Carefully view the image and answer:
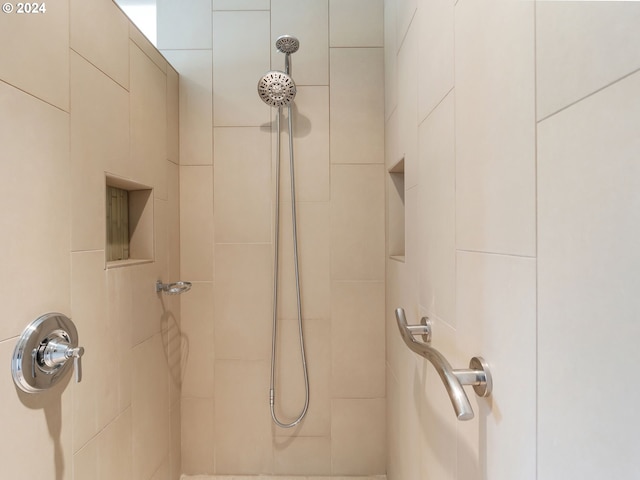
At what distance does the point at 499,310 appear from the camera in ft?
1.80

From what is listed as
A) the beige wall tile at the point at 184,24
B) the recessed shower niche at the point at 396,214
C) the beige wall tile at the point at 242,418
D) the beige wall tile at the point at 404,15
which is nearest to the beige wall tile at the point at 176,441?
the beige wall tile at the point at 242,418

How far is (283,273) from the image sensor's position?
5.26 ft

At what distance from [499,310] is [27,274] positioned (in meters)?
0.96

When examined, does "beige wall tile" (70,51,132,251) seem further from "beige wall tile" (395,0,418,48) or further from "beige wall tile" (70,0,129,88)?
"beige wall tile" (395,0,418,48)

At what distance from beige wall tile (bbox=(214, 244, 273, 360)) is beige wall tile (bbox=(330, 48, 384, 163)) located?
2.07 feet

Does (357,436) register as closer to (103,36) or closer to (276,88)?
(276,88)

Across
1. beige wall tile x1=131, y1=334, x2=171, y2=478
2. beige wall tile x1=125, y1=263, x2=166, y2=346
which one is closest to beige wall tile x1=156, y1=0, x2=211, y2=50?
beige wall tile x1=125, y1=263, x2=166, y2=346

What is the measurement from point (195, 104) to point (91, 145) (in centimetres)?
71

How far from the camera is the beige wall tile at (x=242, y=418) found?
63.0 inches

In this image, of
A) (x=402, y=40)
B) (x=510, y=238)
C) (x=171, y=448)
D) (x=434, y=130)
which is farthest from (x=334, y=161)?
(x=171, y=448)

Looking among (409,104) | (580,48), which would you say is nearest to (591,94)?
(580,48)

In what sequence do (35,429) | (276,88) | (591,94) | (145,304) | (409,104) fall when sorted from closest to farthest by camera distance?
(591,94), (35,429), (409,104), (145,304), (276,88)

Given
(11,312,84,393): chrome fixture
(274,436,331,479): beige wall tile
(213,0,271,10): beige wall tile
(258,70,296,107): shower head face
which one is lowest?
(274,436,331,479): beige wall tile

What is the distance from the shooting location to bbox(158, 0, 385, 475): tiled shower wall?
5.24 feet
